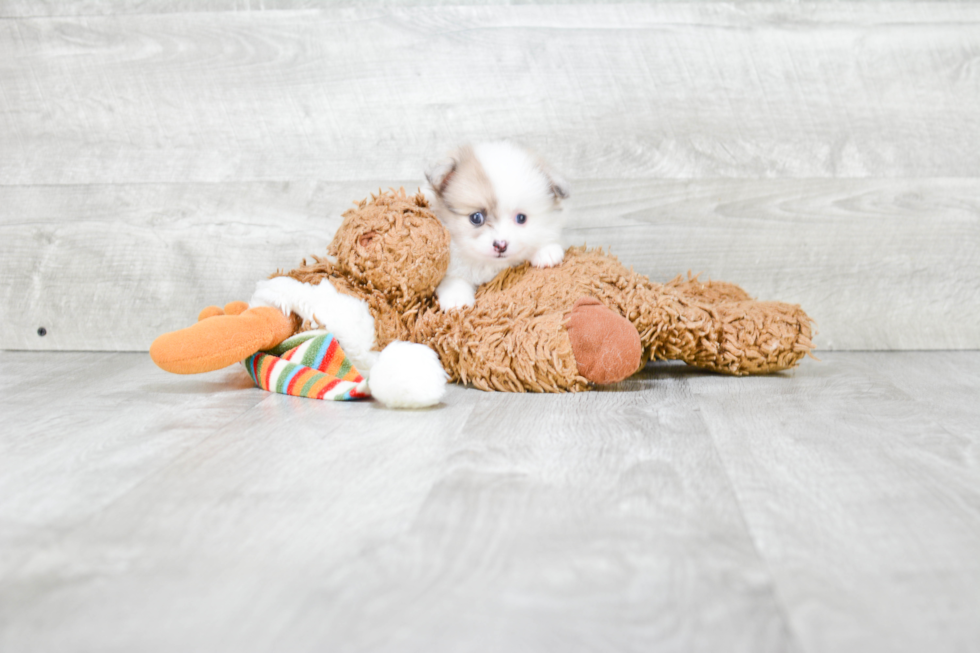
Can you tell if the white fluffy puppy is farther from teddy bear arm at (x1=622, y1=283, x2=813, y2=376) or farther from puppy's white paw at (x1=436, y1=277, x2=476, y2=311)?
teddy bear arm at (x1=622, y1=283, x2=813, y2=376)

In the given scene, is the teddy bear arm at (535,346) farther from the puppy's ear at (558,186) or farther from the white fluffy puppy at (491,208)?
the puppy's ear at (558,186)

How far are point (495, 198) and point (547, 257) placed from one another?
148 millimetres

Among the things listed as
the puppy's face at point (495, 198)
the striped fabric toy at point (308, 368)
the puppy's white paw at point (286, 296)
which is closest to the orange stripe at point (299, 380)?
the striped fabric toy at point (308, 368)

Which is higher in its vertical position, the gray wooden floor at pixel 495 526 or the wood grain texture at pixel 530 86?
the wood grain texture at pixel 530 86

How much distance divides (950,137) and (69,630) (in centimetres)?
170

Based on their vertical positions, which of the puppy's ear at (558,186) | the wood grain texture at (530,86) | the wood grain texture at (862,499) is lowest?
the wood grain texture at (862,499)

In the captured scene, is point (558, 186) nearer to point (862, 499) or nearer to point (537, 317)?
point (537, 317)

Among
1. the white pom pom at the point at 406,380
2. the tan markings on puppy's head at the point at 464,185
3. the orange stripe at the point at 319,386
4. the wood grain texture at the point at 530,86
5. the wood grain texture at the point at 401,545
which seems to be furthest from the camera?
the wood grain texture at the point at 530,86

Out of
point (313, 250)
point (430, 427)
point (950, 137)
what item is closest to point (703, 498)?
point (430, 427)

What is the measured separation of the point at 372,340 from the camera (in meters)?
1.27

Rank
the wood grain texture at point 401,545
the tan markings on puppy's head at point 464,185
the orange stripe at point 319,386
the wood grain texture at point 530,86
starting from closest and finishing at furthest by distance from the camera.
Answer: the wood grain texture at point 401,545
the orange stripe at point 319,386
the tan markings on puppy's head at point 464,185
the wood grain texture at point 530,86

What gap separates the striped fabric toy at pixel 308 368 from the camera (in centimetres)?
118

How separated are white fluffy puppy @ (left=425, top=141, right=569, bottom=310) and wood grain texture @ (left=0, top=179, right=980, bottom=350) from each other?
28 centimetres

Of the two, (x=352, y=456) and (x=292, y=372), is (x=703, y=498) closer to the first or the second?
(x=352, y=456)
